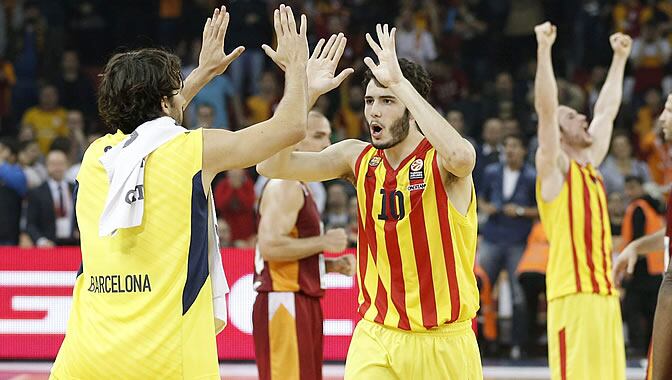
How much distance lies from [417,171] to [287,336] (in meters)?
2.19

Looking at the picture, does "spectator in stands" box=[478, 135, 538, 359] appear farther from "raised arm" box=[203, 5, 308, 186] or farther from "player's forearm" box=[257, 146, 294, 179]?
"raised arm" box=[203, 5, 308, 186]

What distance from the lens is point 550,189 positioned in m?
7.87

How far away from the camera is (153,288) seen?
4195mm

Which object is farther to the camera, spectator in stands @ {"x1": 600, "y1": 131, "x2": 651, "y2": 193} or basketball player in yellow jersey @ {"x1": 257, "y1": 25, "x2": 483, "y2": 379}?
spectator in stands @ {"x1": 600, "y1": 131, "x2": 651, "y2": 193}

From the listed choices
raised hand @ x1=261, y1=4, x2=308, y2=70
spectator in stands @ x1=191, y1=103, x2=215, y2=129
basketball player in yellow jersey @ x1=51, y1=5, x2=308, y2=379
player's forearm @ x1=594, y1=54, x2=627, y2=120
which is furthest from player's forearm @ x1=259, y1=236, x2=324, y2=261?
spectator in stands @ x1=191, y1=103, x2=215, y2=129

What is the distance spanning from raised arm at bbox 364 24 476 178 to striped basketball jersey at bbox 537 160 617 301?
101 inches

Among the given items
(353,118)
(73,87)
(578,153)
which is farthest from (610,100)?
(73,87)

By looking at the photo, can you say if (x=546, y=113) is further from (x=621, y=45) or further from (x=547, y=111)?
(x=621, y=45)

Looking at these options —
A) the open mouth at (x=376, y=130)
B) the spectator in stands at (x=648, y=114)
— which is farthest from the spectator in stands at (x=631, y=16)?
the open mouth at (x=376, y=130)

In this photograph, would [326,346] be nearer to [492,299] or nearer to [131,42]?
[492,299]

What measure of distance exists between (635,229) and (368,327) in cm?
686

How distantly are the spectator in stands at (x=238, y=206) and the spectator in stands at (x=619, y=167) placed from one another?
4460 millimetres

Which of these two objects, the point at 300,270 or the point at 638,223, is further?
the point at 638,223

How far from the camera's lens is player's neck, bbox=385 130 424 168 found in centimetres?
578
